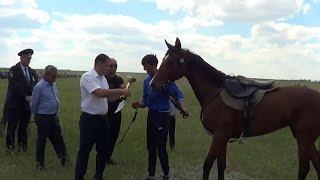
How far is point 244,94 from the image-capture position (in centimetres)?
715

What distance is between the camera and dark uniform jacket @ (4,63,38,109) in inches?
392

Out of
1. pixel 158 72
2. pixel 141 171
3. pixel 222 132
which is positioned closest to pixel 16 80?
pixel 141 171

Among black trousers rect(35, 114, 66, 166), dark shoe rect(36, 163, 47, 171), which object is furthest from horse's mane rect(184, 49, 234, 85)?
dark shoe rect(36, 163, 47, 171)

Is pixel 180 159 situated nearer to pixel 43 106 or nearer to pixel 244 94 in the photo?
pixel 43 106

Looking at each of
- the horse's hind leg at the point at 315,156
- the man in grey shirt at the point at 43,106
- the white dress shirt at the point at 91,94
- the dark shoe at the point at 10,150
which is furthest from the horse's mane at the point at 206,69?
the dark shoe at the point at 10,150

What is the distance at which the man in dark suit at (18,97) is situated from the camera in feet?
32.7

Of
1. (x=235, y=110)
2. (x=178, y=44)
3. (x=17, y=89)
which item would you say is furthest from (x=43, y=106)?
(x=235, y=110)

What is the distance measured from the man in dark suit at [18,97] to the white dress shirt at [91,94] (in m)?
3.13

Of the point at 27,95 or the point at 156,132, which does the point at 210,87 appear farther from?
the point at 27,95

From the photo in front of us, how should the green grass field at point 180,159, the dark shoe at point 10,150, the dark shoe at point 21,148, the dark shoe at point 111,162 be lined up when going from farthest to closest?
the dark shoe at point 21,148 → the dark shoe at point 10,150 → the dark shoe at point 111,162 → the green grass field at point 180,159

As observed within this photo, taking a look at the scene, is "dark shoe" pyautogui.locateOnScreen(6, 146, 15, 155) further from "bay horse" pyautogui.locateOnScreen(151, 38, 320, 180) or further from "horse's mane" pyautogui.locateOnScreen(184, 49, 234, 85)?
"horse's mane" pyautogui.locateOnScreen(184, 49, 234, 85)

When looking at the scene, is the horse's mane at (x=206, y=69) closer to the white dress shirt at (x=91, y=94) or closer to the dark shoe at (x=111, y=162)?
the white dress shirt at (x=91, y=94)

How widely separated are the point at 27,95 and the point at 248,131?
4.98 m

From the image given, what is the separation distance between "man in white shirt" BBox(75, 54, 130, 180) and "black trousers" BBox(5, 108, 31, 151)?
327 cm
